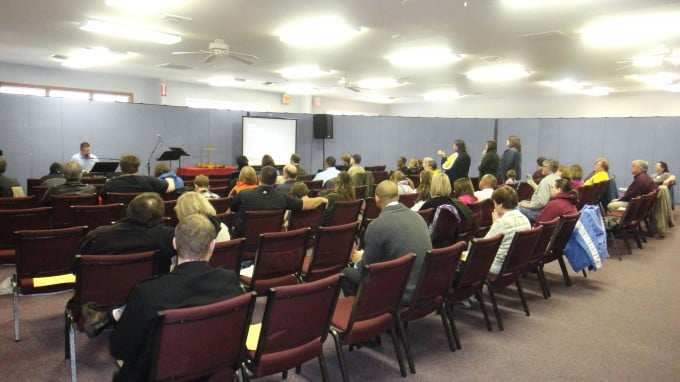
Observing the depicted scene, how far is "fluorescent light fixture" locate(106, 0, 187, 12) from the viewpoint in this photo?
21.0ft

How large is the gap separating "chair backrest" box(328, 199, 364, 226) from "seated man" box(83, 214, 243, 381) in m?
3.22

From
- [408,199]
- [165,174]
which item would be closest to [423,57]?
[408,199]

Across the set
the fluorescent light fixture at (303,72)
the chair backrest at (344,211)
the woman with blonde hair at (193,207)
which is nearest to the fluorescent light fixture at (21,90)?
the fluorescent light fixture at (303,72)

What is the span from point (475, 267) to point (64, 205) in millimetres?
4491

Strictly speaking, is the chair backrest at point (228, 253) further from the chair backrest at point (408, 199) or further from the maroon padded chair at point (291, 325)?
the chair backrest at point (408, 199)

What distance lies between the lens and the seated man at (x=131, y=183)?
5.51 metres

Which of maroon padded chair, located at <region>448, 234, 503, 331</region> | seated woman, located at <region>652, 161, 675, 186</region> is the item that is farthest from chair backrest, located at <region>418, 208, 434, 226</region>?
seated woman, located at <region>652, 161, 675, 186</region>

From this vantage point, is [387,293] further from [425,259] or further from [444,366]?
[444,366]

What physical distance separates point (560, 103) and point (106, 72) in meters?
16.1

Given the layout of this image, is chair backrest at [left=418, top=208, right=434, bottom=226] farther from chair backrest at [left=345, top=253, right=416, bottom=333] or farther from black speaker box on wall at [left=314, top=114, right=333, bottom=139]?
black speaker box on wall at [left=314, top=114, right=333, bottom=139]

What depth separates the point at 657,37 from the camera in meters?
7.66

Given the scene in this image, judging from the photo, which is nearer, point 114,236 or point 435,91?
point 114,236

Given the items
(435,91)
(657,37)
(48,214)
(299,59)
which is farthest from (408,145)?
(48,214)

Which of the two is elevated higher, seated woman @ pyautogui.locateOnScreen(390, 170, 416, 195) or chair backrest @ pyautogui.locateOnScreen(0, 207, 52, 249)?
seated woman @ pyautogui.locateOnScreen(390, 170, 416, 195)
